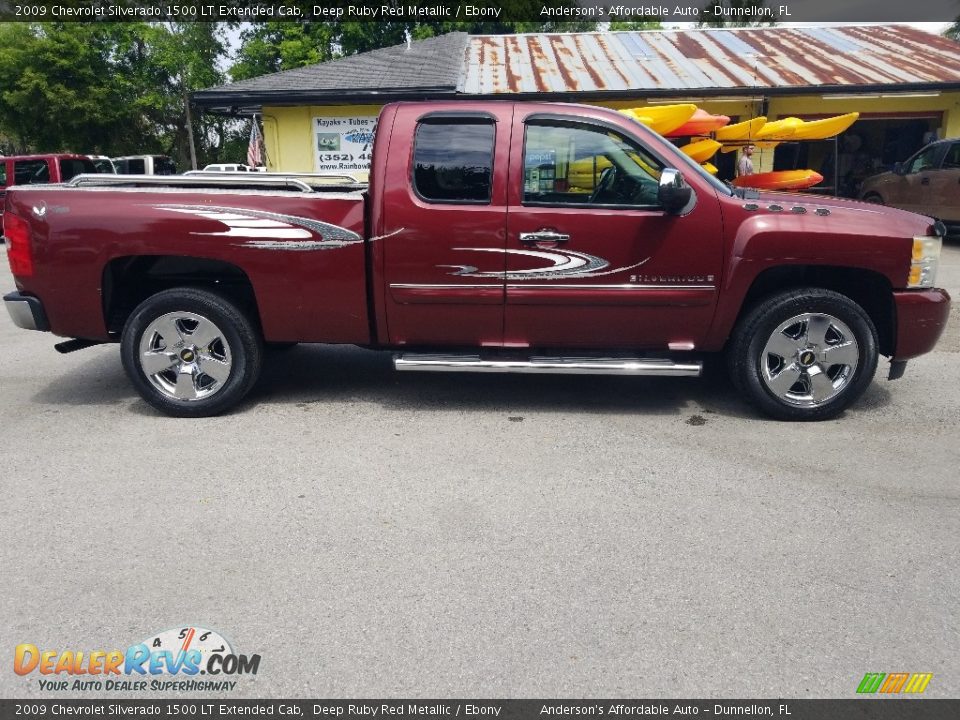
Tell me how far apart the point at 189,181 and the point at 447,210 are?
5.83 feet

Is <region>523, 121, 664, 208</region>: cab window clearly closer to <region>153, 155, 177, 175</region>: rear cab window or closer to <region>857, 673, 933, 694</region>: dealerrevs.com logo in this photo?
<region>857, 673, 933, 694</region>: dealerrevs.com logo

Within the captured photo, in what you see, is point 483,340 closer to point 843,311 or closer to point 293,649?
point 843,311

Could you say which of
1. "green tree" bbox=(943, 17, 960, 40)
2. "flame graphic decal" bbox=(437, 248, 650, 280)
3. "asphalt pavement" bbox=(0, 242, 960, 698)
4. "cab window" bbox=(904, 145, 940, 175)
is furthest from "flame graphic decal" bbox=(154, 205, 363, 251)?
"green tree" bbox=(943, 17, 960, 40)

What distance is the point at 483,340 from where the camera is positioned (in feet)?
15.8

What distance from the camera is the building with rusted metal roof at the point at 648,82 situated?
15.2 meters

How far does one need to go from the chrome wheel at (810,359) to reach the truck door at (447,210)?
176 centimetres

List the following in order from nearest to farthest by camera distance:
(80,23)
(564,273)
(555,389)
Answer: (564,273)
(555,389)
(80,23)

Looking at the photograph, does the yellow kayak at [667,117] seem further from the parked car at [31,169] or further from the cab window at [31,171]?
the cab window at [31,171]

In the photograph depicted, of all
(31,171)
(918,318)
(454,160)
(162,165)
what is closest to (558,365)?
(454,160)

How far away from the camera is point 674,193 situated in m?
4.30

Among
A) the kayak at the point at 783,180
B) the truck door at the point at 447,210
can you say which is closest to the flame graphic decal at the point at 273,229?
the truck door at the point at 447,210

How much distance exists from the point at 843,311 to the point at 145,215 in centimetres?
437

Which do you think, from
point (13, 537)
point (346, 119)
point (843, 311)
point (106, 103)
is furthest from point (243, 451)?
point (106, 103)
